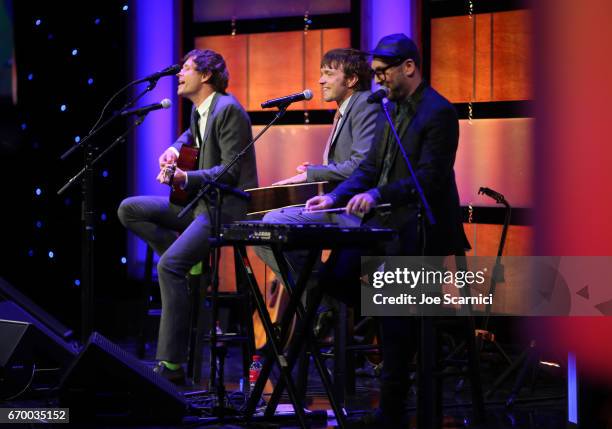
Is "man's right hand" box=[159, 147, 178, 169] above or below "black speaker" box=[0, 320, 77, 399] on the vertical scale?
above

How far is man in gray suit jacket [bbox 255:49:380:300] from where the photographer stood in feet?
15.5

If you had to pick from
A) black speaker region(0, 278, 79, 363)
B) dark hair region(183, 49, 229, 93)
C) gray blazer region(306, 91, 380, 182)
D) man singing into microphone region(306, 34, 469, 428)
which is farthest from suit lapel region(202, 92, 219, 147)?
black speaker region(0, 278, 79, 363)

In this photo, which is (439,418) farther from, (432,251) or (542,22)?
(542,22)

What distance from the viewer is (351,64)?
4957 mm

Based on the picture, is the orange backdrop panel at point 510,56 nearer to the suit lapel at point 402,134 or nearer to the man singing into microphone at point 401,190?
the man singing into microphone at point 401,190

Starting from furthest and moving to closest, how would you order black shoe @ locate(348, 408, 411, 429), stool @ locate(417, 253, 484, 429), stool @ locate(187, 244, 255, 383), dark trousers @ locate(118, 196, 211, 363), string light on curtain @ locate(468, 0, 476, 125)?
string light on curtain @ locate(468, 0, 476, 125) → stool @ locate(187, 244, 255, 383) → dark trousers @ locate(118, 196, 211, 363) → black shoe @ locate(348, 408, 411, 429) → stool @ locate(417, 253, 484, 429)

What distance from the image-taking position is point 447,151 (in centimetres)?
393

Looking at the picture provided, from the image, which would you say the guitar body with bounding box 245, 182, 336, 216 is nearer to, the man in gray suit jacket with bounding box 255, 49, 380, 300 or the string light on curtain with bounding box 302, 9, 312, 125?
the man in gray suit jacket with bounding box 255, 49, 380, 300

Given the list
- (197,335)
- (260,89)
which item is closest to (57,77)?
(260,89)

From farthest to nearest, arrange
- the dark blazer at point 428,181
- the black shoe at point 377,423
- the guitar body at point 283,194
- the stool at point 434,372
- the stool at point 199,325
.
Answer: the stool at point 199,325
the guitar body at point 283,194
the dark blazer at point 428,181
the black shoe at point 377,423
the stool at point 434,372

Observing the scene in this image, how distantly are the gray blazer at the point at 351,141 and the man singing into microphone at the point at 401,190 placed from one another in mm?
496

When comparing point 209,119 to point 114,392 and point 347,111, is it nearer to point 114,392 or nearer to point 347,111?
point 347,111

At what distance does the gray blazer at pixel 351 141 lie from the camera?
472cm

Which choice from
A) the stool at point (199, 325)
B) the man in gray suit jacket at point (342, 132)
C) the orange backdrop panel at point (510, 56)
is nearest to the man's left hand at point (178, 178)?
the man in gray suit jacket at point (342, 132)
